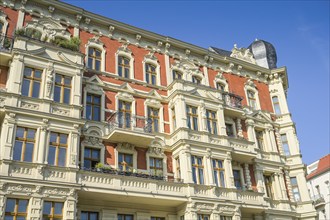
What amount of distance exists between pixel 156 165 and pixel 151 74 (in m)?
6.80

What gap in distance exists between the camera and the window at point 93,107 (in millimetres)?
21672

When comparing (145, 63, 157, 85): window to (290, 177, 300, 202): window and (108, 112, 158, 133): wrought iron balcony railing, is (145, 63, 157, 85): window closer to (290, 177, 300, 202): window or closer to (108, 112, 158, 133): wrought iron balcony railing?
(108, 112, 158, 133): wrought iron balcony railing

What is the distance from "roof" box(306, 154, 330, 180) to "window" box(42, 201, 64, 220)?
3664cm

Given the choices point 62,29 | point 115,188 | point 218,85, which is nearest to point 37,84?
point 62,29

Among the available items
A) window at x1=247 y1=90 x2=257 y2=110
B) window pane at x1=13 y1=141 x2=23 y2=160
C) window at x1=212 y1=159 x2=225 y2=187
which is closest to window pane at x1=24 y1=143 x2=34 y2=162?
window pane at x1=13 y1=141 x2=23 y2=160

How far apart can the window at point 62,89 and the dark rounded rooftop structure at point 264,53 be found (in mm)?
19007

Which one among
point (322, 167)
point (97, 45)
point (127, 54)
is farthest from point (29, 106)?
point (322, 167)

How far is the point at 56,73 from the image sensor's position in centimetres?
1992

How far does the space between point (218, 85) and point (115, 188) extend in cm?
1336

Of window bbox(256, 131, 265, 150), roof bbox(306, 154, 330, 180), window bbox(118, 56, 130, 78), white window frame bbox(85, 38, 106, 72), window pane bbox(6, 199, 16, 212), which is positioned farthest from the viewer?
roof bbox(306, 154, 330, 180)

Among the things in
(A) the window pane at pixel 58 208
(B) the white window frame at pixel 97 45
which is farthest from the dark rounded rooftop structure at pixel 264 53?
(A) the window pane at pixel 58 208

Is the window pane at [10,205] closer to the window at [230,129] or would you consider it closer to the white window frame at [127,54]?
the white window frame at [127,54]

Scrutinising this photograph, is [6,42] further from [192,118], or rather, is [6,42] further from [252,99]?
[252,99]

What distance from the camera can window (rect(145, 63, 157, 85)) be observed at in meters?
25.3
